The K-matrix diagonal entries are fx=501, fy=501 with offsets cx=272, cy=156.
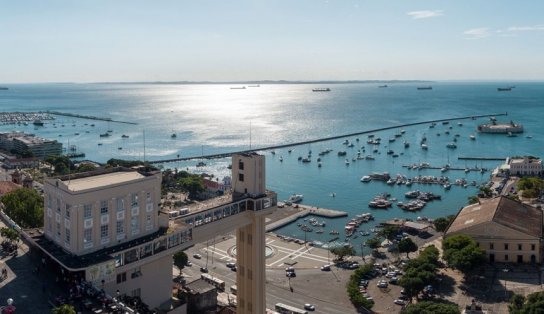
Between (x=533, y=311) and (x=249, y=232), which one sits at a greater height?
(x=249, y=232)

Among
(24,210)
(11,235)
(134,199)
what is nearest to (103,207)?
(134,199)

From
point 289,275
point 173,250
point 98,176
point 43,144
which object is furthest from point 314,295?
point 43,144

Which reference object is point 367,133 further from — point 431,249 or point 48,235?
point 48,235

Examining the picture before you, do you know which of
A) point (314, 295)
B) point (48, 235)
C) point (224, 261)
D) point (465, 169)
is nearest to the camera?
point (48, 235)

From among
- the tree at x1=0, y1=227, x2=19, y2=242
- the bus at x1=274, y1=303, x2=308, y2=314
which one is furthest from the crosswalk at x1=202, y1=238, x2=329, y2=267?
the tree at x1=0, y1=227, x2=19, y2=242

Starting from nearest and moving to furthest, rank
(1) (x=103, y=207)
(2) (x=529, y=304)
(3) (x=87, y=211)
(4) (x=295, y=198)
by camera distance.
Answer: (3) (x=87, y=211), (1) (x=103, y=207), (2) (x=529, y=304), (4) (x=295, y=198)

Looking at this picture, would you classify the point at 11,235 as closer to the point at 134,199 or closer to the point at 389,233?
the point at 134,199
